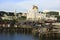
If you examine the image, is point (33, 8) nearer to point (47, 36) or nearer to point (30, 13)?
point (30, 13)

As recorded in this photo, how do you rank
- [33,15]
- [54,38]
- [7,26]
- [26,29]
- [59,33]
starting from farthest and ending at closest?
1. [33,15]
2. [7,26]
3. [26,29]
4. [59,33]
5. [54,38]

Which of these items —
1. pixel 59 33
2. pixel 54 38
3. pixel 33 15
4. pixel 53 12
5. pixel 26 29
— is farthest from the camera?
pixel 53 12

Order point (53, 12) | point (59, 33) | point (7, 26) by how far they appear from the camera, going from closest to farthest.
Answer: point (59, 33), point (7, 26), point (53, 12)

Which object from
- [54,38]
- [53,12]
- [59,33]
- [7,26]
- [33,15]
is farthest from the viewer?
[53,12]

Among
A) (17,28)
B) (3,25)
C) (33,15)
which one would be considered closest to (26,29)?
(17,28)

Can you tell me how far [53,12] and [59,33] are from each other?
4536 cm

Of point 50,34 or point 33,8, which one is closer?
point 50,34

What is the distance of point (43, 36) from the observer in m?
20.4

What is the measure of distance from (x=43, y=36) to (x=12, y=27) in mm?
14174

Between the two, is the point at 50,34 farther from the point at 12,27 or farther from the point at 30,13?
the point at 30,13

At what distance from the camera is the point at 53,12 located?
2584 inches

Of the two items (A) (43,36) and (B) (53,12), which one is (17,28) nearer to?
(A) (43,36)

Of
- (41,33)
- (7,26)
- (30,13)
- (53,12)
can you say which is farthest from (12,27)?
(53,12)

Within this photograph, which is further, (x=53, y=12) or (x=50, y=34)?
(x=53, y=12)
